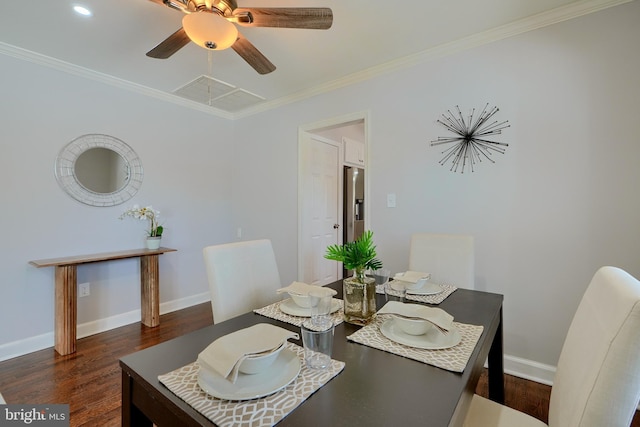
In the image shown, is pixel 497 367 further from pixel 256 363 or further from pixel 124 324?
pixel 124 324

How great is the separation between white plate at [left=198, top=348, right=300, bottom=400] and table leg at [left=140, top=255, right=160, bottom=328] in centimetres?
248

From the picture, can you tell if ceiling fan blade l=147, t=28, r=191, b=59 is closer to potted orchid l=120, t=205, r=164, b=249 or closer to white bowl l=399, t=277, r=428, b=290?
potted orchid l=120, t=205, r=164, b=249

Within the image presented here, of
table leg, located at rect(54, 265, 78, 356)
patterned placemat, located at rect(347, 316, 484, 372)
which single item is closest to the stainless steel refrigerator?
table leg, located at rect(54, 265, 78, 356)

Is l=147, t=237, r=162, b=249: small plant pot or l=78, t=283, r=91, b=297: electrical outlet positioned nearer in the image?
l=78, t=283, r=91, b=297: electrical outlet

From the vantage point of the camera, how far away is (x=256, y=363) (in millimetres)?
735

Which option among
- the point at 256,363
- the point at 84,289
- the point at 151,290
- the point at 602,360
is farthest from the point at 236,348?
the point at 84,289

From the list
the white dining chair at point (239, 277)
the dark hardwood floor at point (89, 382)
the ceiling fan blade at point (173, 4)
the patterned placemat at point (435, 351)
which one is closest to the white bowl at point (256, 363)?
the patterned placemat at point (435, 351)

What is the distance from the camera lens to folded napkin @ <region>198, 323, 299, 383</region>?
70 centimetres

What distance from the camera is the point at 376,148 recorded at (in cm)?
267

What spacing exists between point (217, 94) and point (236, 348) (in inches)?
121

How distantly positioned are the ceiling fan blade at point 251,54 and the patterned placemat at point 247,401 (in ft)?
5.67

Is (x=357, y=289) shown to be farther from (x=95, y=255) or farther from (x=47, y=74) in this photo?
(x=47, y=74)

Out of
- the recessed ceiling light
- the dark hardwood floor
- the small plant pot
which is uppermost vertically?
the recessed ceiling light

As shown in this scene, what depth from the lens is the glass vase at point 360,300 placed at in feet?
3.73
